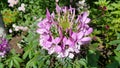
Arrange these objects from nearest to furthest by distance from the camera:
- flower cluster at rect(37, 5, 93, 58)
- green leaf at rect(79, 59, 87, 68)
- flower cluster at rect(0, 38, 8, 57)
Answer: flower cluster at rect(37, 5, 93, 58) < green leaf at rect(79, 59, 87, 68) < flower cluster at rect(0, 38, 8, 57)

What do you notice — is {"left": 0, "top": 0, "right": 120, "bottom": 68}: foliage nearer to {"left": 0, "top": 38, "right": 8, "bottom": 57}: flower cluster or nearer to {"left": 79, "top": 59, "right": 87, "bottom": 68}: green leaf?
{"left": 79, "top": 59, "right": 87, "bottom": 68}: green leaf

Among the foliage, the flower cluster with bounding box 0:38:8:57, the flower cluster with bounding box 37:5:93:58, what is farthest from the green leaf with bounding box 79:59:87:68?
the flower cluster with bounding box 0:38:8:57

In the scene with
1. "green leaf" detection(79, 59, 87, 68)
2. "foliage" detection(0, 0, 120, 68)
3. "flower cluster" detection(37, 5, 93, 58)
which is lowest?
"foliage" detection(0, 0, 120, 68)

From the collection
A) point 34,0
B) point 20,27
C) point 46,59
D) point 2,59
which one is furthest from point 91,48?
point 34,0

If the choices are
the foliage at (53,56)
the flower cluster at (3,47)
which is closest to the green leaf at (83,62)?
the foliage at (53,56)

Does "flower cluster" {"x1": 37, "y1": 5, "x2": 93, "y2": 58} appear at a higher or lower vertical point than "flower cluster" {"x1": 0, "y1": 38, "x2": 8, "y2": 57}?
higher

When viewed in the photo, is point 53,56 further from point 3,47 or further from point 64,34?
point 3,47

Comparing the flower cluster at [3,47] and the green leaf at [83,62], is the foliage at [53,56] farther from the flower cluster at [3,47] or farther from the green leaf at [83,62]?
the flower cluster at [3,47]

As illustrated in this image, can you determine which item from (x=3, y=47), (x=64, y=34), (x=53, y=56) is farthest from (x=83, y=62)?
(x=3, y=47)

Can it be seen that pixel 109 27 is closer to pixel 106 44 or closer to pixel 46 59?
pixel 106 44
